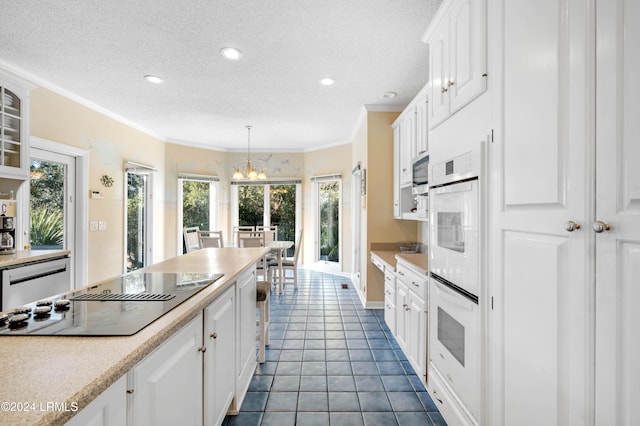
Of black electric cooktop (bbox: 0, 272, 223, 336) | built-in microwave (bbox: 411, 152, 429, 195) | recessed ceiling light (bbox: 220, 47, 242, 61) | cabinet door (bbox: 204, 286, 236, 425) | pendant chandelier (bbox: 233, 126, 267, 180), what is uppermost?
recessed ceiling light (bbox: 220, 47, 242, 61)

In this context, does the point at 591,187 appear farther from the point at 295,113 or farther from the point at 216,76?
the point at 295,113

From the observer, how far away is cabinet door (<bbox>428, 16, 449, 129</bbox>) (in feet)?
5.88

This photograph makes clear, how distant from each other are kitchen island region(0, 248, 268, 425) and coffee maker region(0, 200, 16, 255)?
9.39 ft

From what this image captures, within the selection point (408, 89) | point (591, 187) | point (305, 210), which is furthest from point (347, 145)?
point (591, 187)

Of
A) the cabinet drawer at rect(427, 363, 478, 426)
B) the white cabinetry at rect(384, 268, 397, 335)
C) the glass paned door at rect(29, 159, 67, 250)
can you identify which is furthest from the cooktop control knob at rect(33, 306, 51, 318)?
the glass paned door at rect(29, 159, 67, 250)

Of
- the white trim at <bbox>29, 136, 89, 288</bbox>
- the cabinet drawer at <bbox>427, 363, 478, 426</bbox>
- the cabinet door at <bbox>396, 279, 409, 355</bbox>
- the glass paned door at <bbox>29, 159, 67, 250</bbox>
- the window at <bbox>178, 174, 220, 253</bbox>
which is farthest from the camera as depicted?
the window at <bbox>178, 174, 220, 253</bbox>

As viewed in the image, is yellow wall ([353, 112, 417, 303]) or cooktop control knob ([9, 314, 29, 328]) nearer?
cooktop control knob ([9, 314, 29, 328])

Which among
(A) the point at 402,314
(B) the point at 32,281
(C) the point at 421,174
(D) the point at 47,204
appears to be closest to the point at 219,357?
(A) the point at 402,314

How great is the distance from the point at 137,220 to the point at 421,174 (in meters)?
4.71

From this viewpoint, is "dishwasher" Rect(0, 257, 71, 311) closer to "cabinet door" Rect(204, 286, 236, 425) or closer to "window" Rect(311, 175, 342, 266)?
"cabinet door" Rect(204, 286, 236, 425)

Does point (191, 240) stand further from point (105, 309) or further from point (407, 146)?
point (105, 309)

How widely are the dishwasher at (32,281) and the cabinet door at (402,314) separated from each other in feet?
9.85

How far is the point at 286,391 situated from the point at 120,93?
372cm

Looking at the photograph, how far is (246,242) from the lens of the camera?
5.00 m
